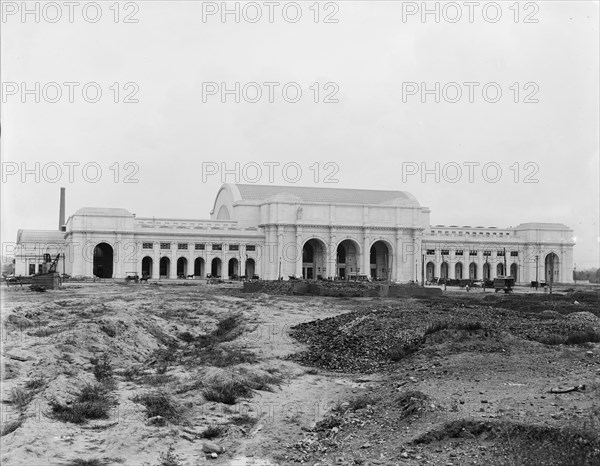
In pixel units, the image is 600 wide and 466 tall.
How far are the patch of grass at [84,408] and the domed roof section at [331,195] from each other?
79849 millimetres

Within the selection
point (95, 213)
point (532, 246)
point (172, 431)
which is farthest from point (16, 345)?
point (532, 246)

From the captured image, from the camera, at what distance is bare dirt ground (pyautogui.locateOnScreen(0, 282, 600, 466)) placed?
32.9ft

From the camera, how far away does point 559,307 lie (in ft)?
106

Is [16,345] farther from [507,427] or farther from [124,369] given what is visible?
[507,427]

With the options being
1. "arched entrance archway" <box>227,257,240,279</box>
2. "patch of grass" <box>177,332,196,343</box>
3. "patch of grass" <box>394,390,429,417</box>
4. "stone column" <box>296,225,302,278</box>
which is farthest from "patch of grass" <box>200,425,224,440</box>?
"stone column" <box>296,225,302,278</box>

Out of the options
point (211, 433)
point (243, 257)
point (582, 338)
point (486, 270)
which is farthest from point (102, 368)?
point (486, 270)

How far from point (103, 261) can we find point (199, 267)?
14.3 meters

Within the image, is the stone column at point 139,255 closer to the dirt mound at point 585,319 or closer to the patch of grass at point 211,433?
the dirt mound at point 585,319

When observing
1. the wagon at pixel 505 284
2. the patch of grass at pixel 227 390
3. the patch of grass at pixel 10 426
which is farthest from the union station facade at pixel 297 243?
the patch of grass at pixel 10 426

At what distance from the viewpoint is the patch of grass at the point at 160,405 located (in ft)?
39.8

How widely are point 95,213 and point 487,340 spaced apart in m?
72.6

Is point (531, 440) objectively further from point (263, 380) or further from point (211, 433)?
point (263, 380)

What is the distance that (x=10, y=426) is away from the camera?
11.0 m

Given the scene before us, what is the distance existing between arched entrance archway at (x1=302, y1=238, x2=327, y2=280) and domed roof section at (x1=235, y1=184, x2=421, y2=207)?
7096mm
